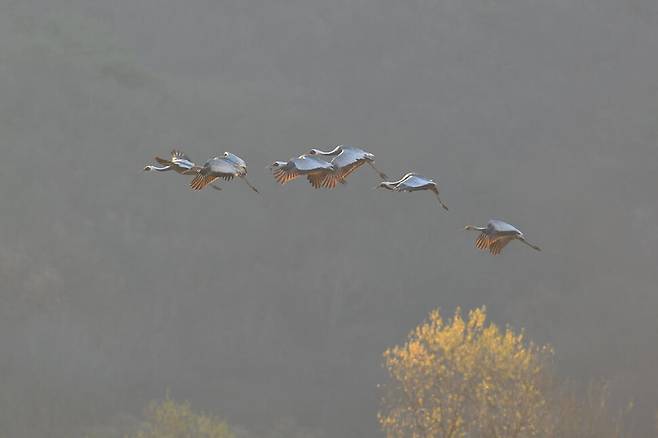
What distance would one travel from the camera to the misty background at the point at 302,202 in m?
118

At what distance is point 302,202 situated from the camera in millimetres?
139500

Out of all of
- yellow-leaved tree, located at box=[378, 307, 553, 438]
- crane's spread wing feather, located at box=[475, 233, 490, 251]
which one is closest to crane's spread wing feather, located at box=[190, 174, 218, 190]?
crane's spread wing feather, located at box=[475, 233, 490, 251]

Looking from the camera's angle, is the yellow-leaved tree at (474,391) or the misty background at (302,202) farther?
the misty background at (302,202)

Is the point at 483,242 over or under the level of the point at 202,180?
over

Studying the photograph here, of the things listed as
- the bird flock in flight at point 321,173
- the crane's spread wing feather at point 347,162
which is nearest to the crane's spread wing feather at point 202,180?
the bird flock in flight at point 321,173

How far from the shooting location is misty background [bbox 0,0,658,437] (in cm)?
11781

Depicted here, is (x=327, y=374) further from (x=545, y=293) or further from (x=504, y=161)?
(x=504, y=161)

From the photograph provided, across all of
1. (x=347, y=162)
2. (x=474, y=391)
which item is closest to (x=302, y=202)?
(x=474, y=391)

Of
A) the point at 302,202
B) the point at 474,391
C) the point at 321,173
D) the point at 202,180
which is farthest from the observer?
the point at 302,202

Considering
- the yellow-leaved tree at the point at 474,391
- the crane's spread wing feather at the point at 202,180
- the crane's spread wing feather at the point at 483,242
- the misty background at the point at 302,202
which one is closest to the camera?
the crane's spread wing feather at the point at 202,180

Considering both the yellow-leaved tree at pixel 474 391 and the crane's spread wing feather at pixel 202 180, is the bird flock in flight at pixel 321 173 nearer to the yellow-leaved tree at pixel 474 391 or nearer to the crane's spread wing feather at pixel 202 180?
the crane's spread wing feather at pixel 202 180

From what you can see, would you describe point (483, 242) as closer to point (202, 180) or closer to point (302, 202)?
point (202, 180)

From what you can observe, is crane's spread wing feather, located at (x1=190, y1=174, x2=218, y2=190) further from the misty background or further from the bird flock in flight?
the misty background

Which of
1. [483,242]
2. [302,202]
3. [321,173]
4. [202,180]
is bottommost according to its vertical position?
[202,180]
